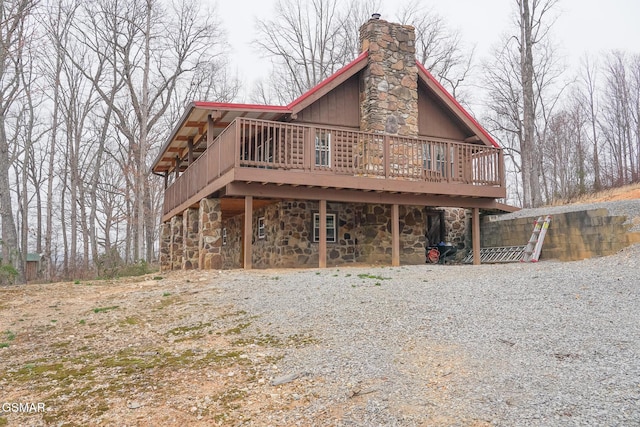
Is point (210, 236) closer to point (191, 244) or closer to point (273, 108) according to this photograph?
point (191, 244)

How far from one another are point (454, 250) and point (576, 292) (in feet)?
30.9

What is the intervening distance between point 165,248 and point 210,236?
791 centimetres

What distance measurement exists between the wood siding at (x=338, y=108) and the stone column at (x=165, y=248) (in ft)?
→ 26.9

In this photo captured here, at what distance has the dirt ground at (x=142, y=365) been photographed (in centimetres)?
410

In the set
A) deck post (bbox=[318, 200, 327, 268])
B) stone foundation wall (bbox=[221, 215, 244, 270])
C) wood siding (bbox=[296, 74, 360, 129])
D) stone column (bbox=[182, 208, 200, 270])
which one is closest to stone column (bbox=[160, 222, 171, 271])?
stone foundation wall (bbox=[221, 215, 244, 270])

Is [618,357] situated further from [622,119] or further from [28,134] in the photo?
[622,119]

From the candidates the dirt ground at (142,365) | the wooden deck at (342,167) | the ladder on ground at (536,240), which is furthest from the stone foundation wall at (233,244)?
the ladder on ground at (536,240)

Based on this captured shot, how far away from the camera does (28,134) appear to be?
2716 centimetres

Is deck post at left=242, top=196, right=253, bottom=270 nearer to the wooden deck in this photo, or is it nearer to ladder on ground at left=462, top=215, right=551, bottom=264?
the wooden deck

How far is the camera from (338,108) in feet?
49.3

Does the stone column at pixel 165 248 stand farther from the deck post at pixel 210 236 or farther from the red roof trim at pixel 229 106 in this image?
the red roof trim at pixel 229 106

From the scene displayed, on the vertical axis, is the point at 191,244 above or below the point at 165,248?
above

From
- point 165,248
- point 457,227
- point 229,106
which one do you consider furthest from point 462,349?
point 165,248

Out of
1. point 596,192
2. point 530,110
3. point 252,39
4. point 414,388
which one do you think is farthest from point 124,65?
point 414,388
